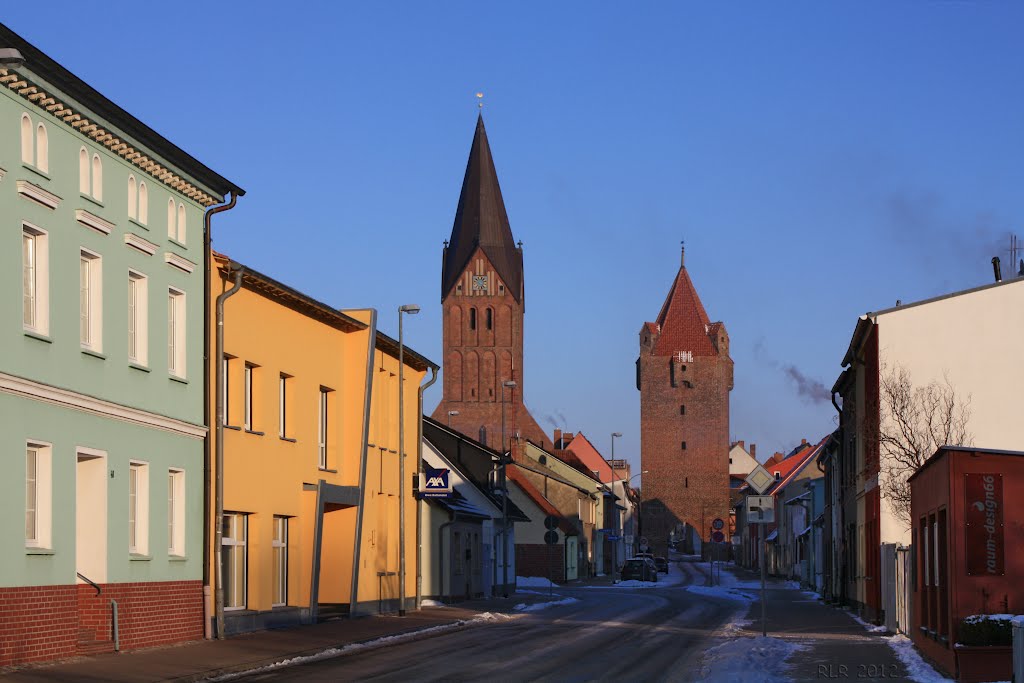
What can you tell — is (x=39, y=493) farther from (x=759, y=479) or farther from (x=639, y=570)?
(x=639, y=570)

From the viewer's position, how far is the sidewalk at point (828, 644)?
19359 mm

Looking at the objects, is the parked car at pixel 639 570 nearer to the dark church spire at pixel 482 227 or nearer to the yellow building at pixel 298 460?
the yellow building at pixel 298 460

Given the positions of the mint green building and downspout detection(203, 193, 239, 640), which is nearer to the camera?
the mint green building

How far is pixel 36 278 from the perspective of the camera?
65.5 feet

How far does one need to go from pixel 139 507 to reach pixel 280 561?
703 cm

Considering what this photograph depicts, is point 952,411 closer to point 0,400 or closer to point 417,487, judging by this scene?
point 417,487

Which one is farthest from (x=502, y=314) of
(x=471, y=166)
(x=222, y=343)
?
(x=222, y=343)

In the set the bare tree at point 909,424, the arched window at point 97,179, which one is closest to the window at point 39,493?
the arched window at point 97,179

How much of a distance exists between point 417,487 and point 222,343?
595 inches

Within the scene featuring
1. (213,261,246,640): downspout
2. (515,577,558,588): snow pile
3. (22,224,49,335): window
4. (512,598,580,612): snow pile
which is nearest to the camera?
(22,224,49,335): window

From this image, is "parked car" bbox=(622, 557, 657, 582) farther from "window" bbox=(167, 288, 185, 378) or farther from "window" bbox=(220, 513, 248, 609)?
"window" bbox=(167, 288, 185, 378)

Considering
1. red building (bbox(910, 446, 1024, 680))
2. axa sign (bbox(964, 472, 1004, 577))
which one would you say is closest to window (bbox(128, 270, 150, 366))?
red building (bbox(910, 446, 1024, 680))

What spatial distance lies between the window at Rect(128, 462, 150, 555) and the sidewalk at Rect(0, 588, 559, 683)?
1.66 meters

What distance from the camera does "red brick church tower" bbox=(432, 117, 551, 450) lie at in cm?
12788
